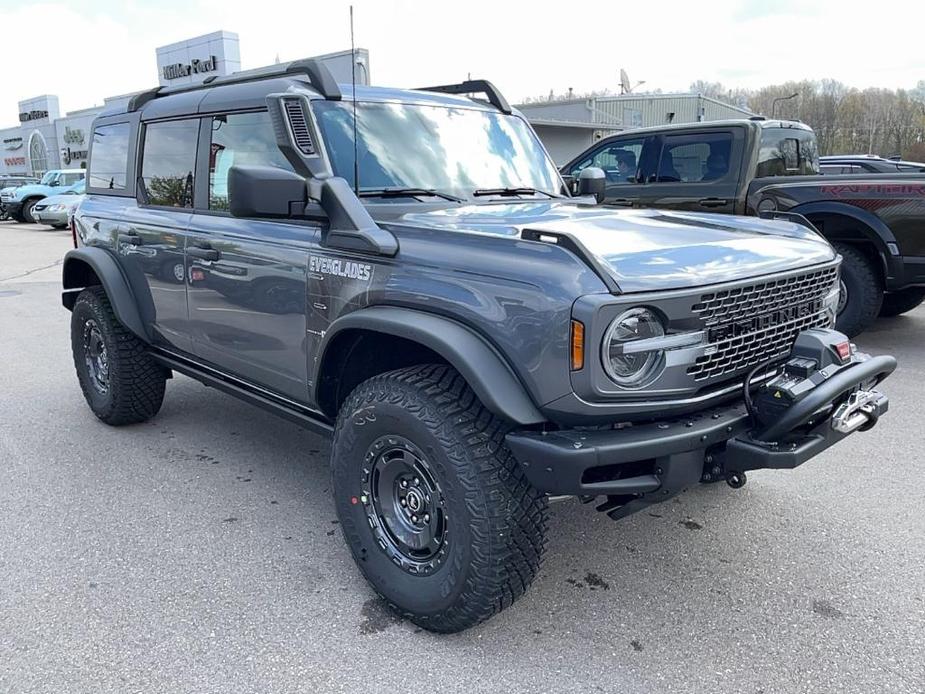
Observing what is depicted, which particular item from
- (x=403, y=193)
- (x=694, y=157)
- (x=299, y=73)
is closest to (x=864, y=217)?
(x=694, y=157)

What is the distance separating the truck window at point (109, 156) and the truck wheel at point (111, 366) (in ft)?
2.34

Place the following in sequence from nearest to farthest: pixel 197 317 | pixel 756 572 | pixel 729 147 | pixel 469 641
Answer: pixel 469 641, pixel 756 572, pixel 197 317, pixel 729 147

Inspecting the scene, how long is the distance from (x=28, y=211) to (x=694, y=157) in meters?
24.0

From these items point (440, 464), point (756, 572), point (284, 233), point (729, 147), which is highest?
point (729, 147)

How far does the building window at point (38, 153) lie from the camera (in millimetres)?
46666

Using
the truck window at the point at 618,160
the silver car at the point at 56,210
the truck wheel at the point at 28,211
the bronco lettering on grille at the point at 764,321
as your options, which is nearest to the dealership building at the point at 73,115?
the truck wheel at the point at 28,211

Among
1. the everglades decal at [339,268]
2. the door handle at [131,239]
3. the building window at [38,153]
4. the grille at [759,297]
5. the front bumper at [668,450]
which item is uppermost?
the building window at [38,153]

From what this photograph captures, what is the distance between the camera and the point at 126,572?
3215 millimetres

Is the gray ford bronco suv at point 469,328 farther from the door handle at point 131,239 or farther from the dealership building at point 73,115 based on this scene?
the dealership building at point 73,115

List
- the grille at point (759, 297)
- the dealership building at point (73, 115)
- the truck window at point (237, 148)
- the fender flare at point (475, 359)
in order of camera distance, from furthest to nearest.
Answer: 1. the dealership building at point (73, 115)
2. the truck window at point (237, 148)
3. the grille at point (759, 297)
4. the fender flare at point (475, 359)

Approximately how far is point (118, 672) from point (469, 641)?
1.18 m

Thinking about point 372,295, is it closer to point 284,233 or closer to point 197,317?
point 284,233

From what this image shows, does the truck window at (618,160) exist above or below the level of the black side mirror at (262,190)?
above

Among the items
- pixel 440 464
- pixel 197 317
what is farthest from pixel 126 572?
pixel 440 464
